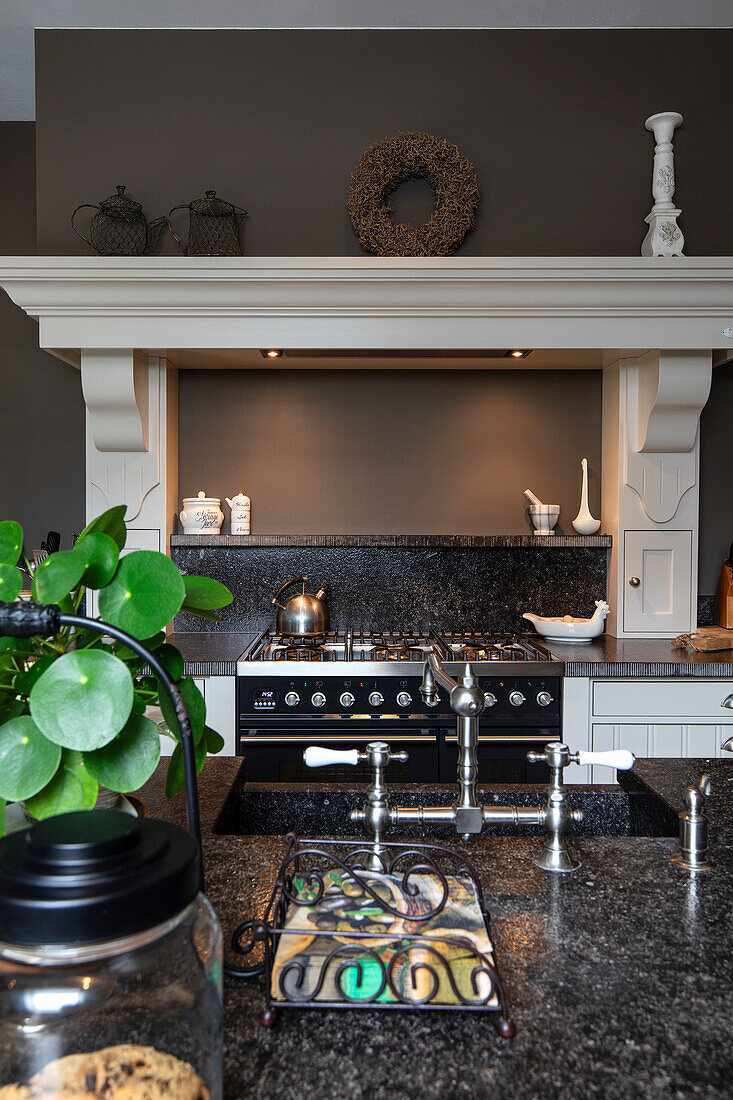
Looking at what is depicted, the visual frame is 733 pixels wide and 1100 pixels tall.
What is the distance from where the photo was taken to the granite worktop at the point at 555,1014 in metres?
0.60

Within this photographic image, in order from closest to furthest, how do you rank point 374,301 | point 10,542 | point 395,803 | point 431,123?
point 10,542, point 395,803, point 374,301, point 431,123

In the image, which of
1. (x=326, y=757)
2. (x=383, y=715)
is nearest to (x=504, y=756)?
(x=383, y=715)

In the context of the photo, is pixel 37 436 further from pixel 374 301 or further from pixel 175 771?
pixel 175 771

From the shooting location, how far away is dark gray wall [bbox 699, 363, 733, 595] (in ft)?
10.2

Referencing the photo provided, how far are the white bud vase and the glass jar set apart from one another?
8.84ft

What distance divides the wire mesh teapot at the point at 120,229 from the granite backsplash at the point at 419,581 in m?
1.14

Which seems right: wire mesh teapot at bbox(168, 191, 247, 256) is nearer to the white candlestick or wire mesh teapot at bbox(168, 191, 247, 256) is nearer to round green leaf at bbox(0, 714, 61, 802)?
the white candlestick

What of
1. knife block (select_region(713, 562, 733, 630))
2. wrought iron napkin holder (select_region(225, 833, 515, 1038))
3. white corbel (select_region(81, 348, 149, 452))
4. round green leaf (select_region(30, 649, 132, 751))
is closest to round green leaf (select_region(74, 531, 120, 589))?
round green leaf (select_region(30, 649, 132, 751))

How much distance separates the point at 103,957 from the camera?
46 cm

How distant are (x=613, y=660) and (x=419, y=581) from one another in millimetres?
848

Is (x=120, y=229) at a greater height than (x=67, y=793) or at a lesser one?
greater

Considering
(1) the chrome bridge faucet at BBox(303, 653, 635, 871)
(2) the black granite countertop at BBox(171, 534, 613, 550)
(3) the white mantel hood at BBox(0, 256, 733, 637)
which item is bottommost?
(1) the chrome bridge faucet at BBox(303, 653, 635, 871)

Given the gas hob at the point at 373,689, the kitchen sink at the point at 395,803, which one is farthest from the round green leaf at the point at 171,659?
the gas hob at the point at 373,689

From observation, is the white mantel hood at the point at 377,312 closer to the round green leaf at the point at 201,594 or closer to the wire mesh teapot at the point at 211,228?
→ the wire mesh teapot at the point at 211,228
